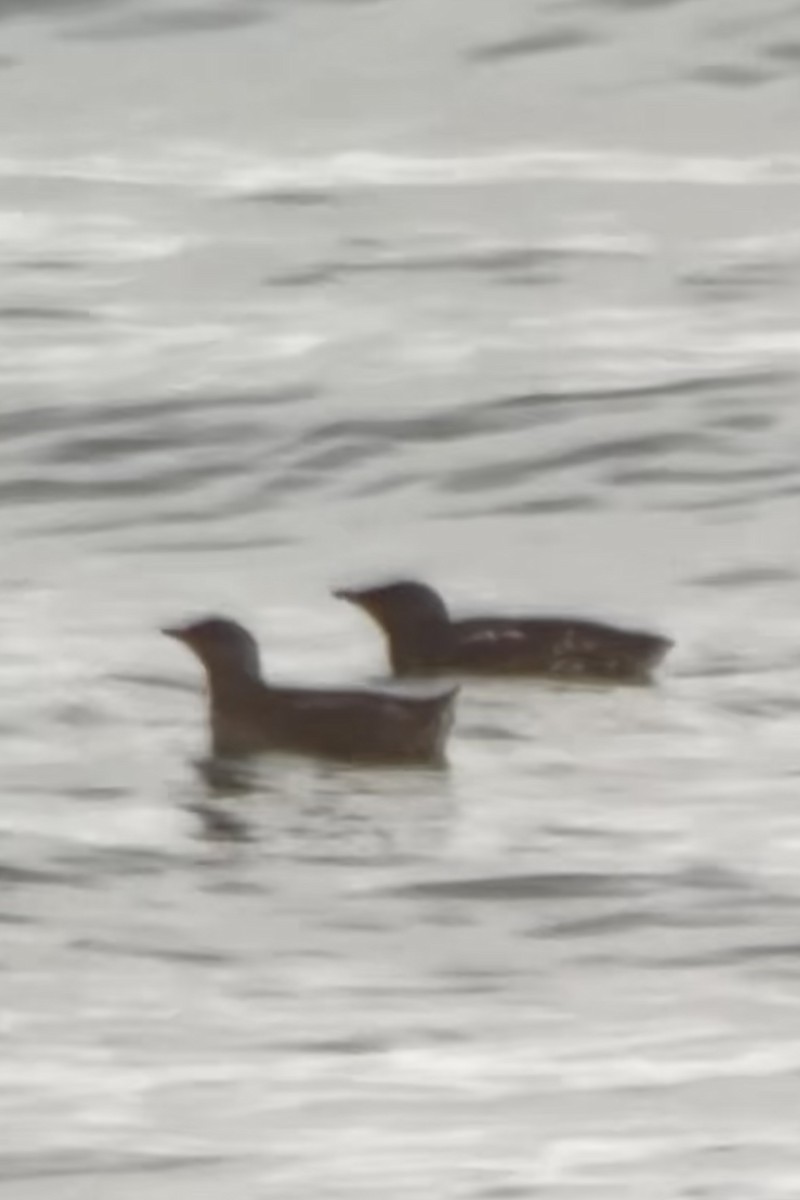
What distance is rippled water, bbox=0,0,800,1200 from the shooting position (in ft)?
32.4

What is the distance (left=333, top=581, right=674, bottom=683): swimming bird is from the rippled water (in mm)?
113

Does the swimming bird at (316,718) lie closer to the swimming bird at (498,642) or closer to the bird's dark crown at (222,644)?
the bird's dark crown at (222,644)

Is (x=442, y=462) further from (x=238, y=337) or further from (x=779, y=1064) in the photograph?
(x=779, y=1064)

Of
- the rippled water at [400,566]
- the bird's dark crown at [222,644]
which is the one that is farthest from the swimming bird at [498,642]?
the bird's dark crown at [222,644]

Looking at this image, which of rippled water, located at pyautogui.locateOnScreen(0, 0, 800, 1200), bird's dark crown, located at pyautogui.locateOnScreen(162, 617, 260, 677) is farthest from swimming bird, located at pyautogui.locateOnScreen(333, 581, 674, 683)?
bird's dark crown, located at pyautogui.locateOnScreen(162, 617, 260, 677)

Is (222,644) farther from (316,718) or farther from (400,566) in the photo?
(400,566)

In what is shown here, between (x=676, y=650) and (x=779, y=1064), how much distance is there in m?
3.60

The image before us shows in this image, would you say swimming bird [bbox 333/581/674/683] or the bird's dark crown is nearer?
the bird's dark crown

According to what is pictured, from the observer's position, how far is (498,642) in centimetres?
1359

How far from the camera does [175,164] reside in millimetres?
20391

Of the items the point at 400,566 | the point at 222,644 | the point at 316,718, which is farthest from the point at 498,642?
the point at 400,566

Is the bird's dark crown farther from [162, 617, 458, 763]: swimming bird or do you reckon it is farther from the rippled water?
the rippled water

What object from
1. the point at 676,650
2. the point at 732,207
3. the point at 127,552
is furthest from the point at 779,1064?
the point at 732,207

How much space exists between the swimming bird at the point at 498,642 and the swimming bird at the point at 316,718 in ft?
1.91
